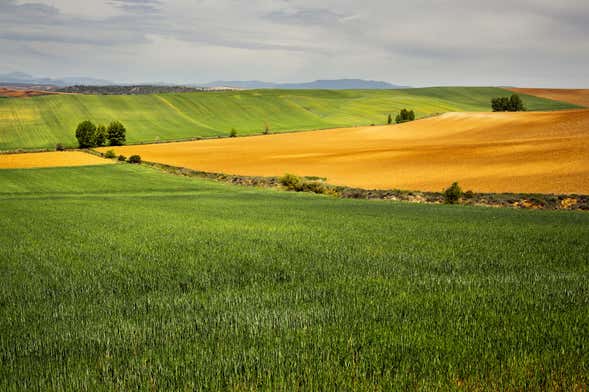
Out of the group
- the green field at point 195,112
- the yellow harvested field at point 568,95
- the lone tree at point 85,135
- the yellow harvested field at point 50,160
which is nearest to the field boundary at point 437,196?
the yellow harvested field at point 50,160

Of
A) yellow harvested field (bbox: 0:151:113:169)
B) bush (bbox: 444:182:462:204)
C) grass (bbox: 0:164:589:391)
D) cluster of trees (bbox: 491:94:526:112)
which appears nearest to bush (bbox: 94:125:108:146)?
yellow harvested field (bbox: 0:151:113:169)

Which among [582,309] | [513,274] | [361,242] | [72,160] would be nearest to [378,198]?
[361,242]

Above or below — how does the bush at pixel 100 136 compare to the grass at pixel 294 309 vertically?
above

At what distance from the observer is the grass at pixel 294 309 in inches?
234

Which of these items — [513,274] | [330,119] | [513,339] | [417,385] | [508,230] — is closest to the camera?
[417,385]

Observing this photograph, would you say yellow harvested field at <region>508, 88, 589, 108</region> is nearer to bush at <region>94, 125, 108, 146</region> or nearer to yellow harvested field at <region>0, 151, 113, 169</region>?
bush at <region>94, 125, 108, 146</region>

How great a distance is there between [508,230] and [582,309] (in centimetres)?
1210

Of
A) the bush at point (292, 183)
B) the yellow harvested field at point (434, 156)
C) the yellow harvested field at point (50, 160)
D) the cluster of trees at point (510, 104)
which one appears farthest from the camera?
the cluster of trees at point (510, 104)

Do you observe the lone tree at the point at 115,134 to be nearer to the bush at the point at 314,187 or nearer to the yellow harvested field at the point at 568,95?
the bush at the point at 314,187

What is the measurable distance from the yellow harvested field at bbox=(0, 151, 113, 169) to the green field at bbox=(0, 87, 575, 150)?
812 inches

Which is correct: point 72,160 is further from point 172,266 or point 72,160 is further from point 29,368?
point 29,368

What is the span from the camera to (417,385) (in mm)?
5570

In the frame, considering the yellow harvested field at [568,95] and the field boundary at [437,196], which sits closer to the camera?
the field boundary at [437,196]

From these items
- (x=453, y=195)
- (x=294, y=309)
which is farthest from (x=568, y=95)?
(x=294, y=309)
